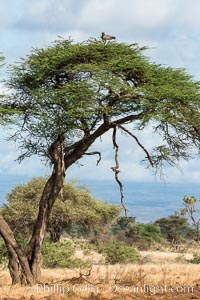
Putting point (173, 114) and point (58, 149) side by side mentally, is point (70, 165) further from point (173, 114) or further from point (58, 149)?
point (173, 114)

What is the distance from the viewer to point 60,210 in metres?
34.8

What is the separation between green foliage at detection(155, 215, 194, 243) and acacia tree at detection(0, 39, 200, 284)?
117 feet

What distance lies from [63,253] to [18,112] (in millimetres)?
9860

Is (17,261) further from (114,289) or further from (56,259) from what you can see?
(56,259)

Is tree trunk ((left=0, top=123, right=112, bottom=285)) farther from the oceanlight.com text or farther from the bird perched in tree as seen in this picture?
the bird perched in tree

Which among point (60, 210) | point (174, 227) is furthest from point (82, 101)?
point (174, 227)

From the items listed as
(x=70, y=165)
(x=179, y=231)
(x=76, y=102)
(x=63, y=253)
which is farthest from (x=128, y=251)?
(x=179, y=231)

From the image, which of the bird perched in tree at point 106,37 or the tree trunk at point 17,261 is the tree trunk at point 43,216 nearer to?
the tree trunk at point 17,261

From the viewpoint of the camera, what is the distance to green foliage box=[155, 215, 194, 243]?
48.9 metres

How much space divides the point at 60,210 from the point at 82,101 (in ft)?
75.5

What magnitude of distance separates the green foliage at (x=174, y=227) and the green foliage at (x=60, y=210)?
38.5 ft

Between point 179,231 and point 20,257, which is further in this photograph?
point 179,231

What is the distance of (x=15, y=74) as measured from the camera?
45.2 ft

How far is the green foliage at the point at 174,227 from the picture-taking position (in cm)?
4891
